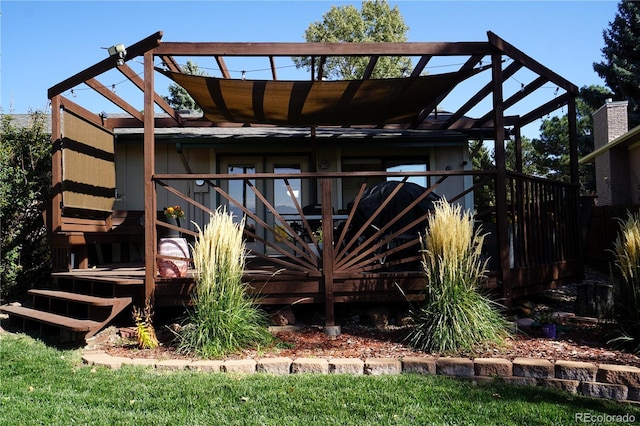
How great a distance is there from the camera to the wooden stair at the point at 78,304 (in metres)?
4.78

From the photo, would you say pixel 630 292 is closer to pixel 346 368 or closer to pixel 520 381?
pixel 520 381

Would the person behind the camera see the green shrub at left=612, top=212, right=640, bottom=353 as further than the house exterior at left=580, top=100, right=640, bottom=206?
No

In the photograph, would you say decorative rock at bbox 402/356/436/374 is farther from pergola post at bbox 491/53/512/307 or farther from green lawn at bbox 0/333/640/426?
pergola post at bbox 491/53/512/307

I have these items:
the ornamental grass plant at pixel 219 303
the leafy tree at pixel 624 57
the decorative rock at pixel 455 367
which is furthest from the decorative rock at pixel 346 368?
the leafy tree at pixel 624 57

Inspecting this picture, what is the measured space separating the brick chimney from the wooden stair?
44.1 feet

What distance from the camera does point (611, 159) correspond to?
13750 millimetres

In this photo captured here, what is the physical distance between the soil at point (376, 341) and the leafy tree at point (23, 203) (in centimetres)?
276

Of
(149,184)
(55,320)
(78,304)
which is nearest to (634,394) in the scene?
(149,184)

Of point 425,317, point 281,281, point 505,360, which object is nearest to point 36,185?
point 281,281

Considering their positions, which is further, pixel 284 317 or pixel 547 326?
pixel 284 317

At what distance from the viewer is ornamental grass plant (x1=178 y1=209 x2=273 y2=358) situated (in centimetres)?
422

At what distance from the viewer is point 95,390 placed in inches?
137

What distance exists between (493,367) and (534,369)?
300 millimetres

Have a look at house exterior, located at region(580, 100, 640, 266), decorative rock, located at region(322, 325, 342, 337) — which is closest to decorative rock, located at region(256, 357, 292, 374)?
decorative rock, located at region(322, 325, 342, 337)
